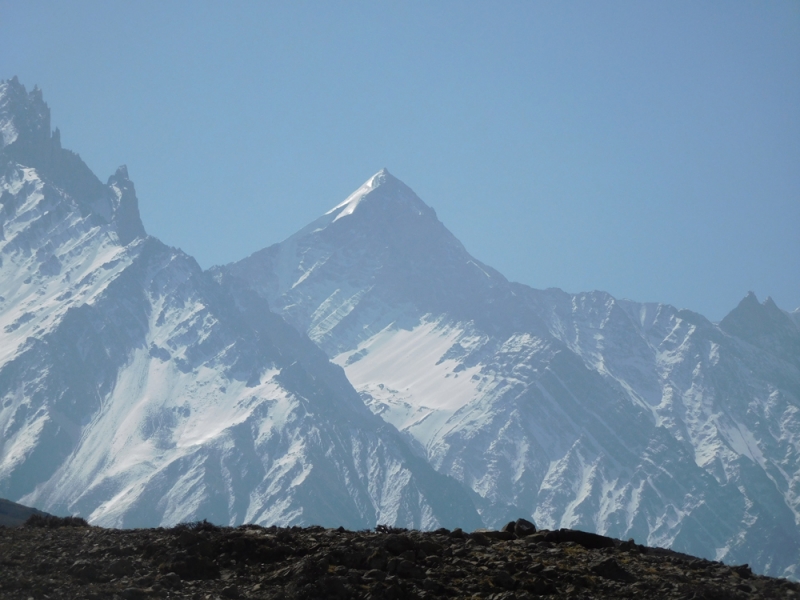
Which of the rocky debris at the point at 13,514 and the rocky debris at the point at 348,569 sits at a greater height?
the rocky debris at the point at 13,514

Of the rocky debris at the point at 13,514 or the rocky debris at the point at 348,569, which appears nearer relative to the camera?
the rocky debris at the point at 348,569

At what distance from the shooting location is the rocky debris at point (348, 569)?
26.6 metres

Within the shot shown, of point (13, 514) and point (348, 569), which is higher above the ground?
point (13, 514)

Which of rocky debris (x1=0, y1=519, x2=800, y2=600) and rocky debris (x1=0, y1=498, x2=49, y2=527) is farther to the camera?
rocky debris (x1=0, y1=498, x2=49, y2=527)

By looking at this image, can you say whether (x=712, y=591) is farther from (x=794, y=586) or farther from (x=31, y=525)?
(x=31, y=525)

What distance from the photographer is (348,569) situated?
91.0 ft

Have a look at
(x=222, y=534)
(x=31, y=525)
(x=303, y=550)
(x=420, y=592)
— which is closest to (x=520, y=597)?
(x=420, y=592)

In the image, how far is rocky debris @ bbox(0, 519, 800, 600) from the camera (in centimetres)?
2664

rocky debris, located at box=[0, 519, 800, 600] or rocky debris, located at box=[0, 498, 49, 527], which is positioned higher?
rocky debris, located at box=[0, 498, 49, 527]

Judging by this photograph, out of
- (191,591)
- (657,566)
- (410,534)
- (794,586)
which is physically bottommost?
(794,586)

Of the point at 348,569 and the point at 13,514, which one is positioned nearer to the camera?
the point at 348,569

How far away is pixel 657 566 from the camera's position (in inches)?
1191

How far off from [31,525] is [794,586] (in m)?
22.6

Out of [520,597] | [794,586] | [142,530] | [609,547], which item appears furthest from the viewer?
[142,530]
